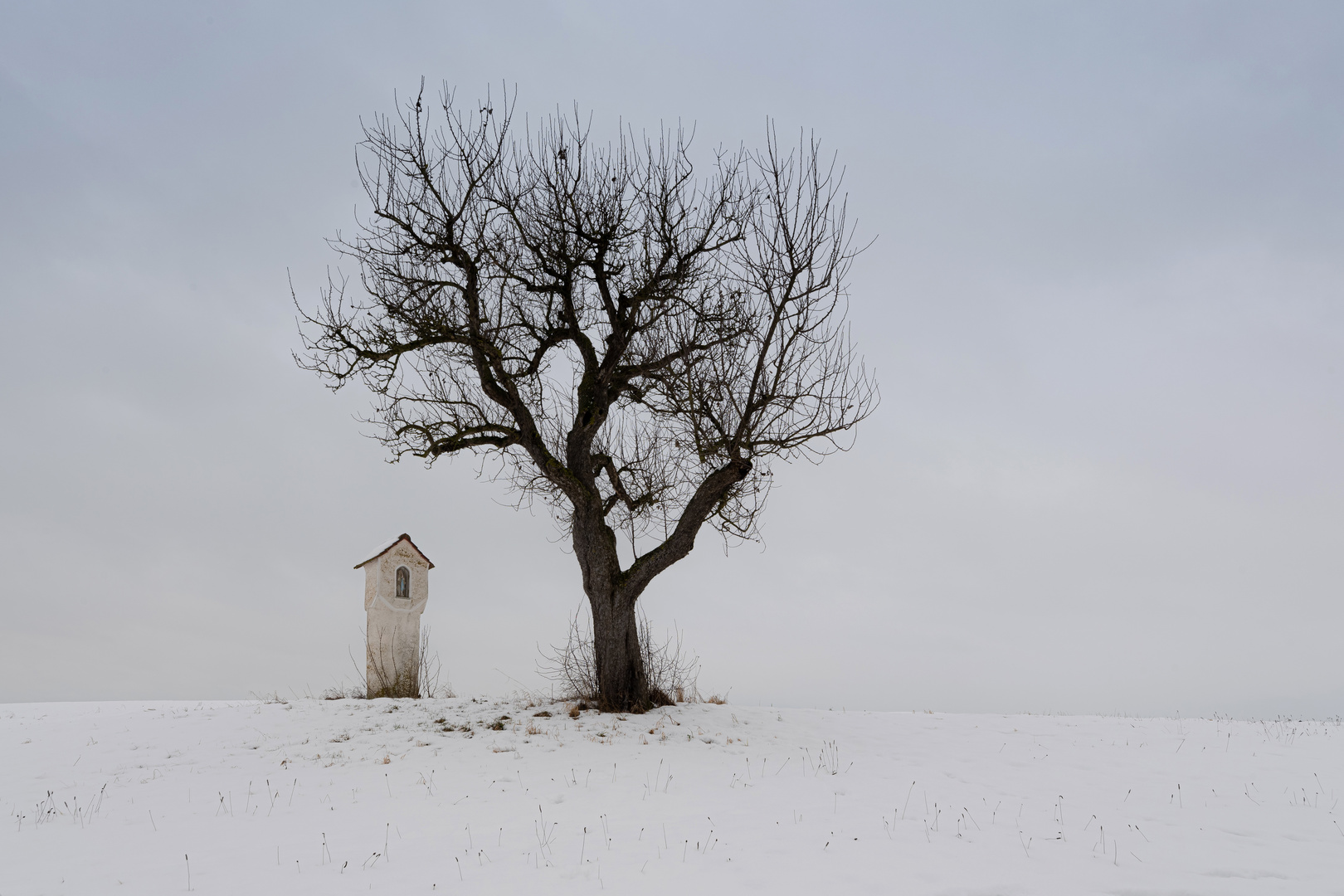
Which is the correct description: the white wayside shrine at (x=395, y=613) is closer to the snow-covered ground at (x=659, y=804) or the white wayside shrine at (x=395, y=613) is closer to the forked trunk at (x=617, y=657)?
the snow-covered ground at (x=659, y=804)

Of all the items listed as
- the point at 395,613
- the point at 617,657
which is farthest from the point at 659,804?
the point at 395,613

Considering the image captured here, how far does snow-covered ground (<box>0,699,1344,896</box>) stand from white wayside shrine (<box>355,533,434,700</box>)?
1906 millimetres

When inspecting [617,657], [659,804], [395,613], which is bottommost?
[659,804]

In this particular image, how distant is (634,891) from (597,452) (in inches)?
281

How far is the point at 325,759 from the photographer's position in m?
8.63

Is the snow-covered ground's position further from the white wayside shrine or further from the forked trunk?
the white wayside shrine

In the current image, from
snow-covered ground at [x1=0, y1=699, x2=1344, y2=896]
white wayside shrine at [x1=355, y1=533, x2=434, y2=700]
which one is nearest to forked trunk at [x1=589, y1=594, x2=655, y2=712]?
snow-covered ground at [x1=0, y1=699, x2=1344, y2=896]

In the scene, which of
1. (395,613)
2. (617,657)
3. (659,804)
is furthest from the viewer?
(395,613)

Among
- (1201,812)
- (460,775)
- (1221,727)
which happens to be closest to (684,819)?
(460,775)

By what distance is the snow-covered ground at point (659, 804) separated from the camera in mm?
5312

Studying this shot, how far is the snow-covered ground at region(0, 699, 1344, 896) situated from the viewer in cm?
531

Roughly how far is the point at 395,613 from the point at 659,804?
7.92 meters

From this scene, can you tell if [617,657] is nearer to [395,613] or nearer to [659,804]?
[659,804]

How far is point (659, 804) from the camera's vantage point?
6801mm
